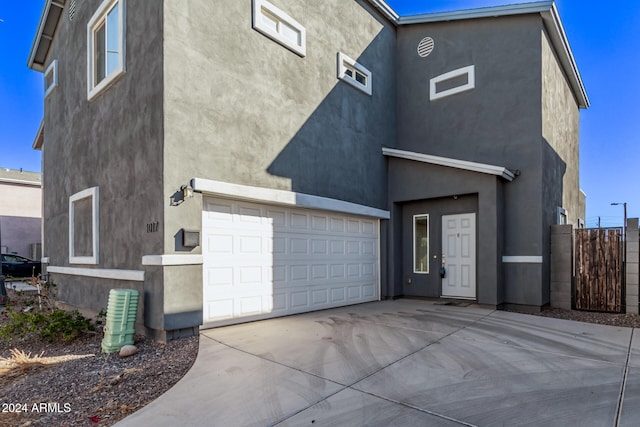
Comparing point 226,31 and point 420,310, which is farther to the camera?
point 420,310

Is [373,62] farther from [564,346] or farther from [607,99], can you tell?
[607,99]

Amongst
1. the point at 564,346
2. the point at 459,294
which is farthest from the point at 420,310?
the point at 564,346

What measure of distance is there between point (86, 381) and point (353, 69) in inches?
325

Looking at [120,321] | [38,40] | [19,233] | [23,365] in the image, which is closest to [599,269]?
[120,321]

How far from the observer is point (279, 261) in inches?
274

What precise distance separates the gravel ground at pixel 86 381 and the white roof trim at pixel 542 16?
A: 9688 millimetres

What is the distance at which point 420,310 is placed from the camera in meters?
7.54

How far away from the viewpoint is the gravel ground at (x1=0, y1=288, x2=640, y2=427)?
3.28 m

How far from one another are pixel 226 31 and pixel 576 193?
41.1 ft

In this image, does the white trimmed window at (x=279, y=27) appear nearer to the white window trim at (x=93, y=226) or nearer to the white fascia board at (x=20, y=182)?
the white window trim at (x=93, y=226)

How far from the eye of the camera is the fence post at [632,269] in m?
7.07

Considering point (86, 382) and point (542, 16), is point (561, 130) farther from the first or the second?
point (86, 382)

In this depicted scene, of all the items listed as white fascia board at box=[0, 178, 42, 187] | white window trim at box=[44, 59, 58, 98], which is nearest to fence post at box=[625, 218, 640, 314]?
white window trim at box=[44, 59, 58, 98]

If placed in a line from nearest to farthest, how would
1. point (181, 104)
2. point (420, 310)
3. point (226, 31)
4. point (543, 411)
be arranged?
point (543, 411) < point (181, 104) < point (226, 31) < point (420, 310)
